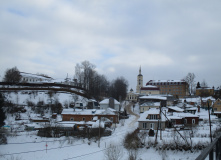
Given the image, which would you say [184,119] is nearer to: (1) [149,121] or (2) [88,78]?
(1) [149,121]

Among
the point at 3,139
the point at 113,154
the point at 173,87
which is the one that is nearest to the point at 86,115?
the point at 3,139

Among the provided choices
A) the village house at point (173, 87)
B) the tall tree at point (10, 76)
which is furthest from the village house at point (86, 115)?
the village house at point (173, 87)

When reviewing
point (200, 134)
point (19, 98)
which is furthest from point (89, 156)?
point (19, 98)

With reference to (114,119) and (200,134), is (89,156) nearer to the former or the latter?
(200,134)

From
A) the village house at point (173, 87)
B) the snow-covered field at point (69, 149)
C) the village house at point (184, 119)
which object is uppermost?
the village house at point (173, 87)

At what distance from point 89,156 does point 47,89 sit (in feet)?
105

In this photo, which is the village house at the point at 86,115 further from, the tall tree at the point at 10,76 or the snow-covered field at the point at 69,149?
the tall tree at the point at 10,76

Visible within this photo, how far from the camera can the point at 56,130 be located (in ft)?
89.1

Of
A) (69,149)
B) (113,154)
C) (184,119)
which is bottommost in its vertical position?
(69,149)

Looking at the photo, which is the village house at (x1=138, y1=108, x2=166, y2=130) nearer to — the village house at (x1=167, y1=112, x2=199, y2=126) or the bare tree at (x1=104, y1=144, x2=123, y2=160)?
the village house at (x1=167, y1=112, x2=199, y2=126)

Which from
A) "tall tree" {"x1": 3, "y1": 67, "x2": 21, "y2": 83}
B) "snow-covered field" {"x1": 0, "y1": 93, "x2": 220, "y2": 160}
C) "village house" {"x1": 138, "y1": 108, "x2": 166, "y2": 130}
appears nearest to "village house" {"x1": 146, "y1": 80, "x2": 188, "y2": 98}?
"tall tree" {"x1": 3, "y1": 67, "x2": 21, "y2": 83}

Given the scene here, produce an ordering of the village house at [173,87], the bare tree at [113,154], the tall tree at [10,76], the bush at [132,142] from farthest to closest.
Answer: the village house at [173,87] < the tall tree at [10,76] < the bush at [132,142] < the bare tree at [113,154]

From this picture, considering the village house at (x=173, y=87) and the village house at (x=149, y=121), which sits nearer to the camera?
the village house at (x=149, y=121)

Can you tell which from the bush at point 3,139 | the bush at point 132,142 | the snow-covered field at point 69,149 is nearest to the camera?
the snow-covered field at point 69,149
